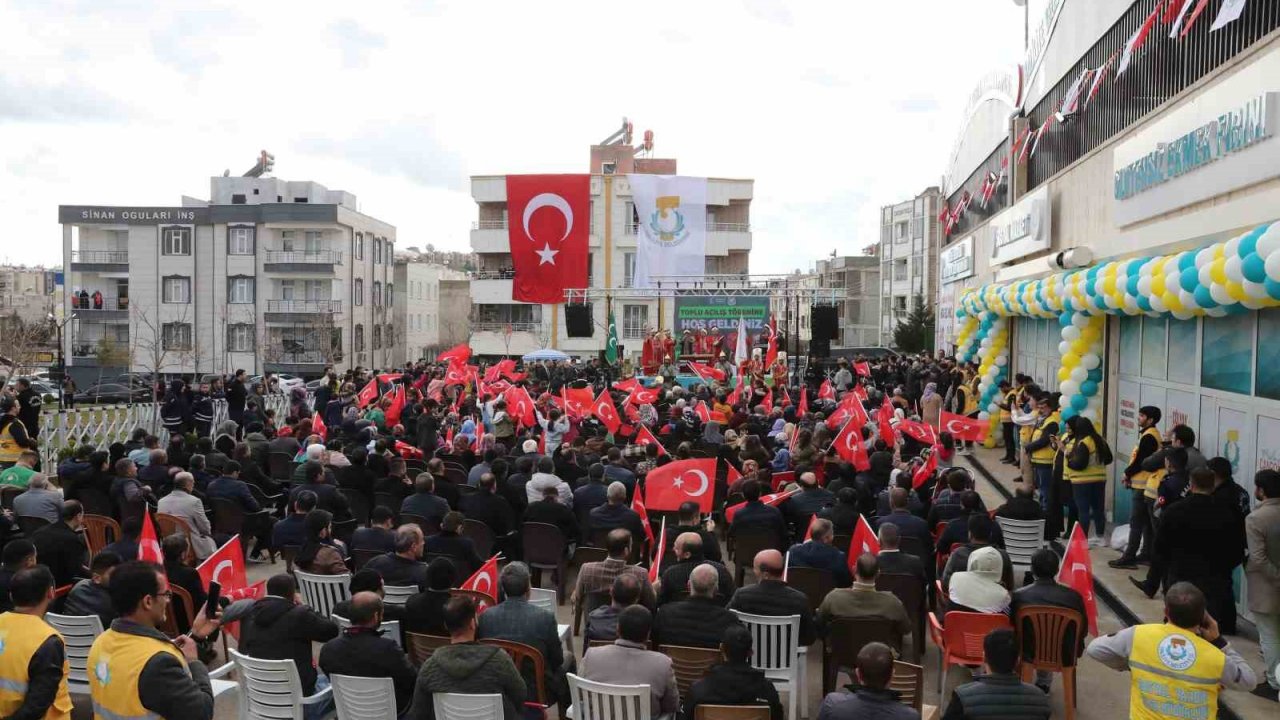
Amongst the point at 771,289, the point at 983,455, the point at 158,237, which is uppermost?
the point at 158,237

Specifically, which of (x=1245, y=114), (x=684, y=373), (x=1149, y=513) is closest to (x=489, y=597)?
(x=1149, y=513)

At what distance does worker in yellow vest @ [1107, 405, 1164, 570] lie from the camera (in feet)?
34.6

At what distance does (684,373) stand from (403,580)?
25316 mm

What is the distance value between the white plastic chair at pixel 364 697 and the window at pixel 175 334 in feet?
175

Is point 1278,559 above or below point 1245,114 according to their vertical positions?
below

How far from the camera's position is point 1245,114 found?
372 inches

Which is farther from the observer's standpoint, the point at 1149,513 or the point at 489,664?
the point at 1149,513

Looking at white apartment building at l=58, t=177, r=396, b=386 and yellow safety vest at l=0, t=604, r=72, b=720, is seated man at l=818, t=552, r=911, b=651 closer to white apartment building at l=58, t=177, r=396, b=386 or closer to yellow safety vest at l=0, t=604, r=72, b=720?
yellow safety vest at l=0, t=604, r=72, b=720

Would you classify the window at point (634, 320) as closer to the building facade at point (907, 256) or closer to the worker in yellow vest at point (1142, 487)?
the building facade at point (907, 256)

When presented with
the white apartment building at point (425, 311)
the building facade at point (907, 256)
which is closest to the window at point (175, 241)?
the white apartment building at point (425, 311)

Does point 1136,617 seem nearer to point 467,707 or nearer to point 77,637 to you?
point 467,707

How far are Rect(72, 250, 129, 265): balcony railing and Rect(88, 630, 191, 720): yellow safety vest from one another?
57560 millimetres

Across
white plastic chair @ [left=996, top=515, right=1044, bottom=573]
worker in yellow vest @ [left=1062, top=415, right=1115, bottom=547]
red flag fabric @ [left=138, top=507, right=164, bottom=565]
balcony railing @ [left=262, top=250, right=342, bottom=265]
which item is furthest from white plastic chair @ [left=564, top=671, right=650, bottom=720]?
balcony railing @ [left=262, top=250, right=342, bottom=265]

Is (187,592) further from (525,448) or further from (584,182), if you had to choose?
(584,182)
